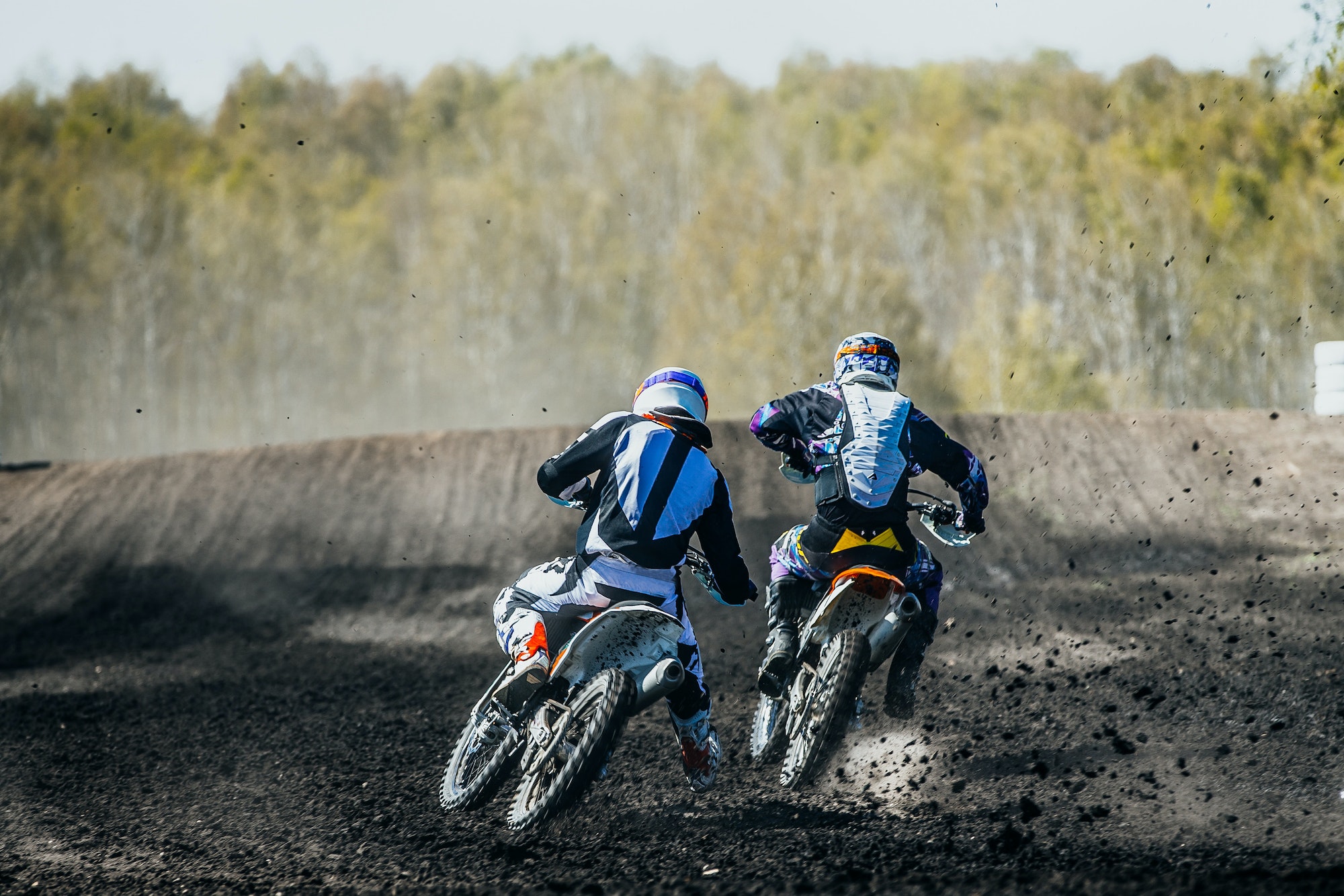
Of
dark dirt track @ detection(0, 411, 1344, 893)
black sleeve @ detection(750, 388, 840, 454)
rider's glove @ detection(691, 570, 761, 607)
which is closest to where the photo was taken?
dark dirt track @ detection(0, 411, 1344, 893)

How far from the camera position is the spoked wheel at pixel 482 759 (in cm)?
509

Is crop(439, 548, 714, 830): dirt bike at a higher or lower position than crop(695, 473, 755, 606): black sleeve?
lower

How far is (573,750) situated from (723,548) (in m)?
1.19

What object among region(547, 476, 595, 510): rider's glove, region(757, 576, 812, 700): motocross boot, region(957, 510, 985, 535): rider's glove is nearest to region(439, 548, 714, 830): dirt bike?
region(547, 476, 595, 510): rider's glove

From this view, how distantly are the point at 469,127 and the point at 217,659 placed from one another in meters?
61.1

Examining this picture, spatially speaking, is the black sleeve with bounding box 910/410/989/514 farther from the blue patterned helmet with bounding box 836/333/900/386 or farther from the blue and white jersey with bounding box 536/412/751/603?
the blue and white jersey with bounding box 536/412/751/603

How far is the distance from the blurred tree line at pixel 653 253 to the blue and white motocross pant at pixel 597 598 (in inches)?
1265

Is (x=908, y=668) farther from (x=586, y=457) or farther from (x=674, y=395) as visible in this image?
(x=586, y=457)

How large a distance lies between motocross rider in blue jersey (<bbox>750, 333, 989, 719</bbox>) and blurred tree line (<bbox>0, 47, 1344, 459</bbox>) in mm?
32073

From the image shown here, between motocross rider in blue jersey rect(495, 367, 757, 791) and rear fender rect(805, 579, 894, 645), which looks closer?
motocross rider in blue jersey rect(495, 367, 757, 791)

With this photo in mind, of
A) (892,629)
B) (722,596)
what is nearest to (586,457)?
(722,596)

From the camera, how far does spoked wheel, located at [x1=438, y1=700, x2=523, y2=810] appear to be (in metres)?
5.09

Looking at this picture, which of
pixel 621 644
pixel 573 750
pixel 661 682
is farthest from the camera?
pixel 621 644

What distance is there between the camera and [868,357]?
230 inches
